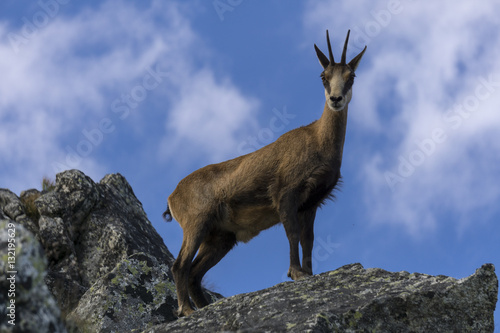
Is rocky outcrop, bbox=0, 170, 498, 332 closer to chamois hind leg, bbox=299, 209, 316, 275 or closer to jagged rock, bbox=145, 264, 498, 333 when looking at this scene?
jagged rock, bbox=145, 264, 498, 333

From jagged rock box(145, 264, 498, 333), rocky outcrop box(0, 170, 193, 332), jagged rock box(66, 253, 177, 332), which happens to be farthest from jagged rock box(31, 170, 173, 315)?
jagged rock box(145, 264, 498, 333)

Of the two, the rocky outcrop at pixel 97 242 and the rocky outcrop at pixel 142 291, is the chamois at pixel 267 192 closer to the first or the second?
the rocky outcrop at pixel 97 242

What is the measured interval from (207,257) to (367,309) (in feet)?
13.9

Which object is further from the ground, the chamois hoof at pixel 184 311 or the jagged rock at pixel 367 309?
the chamois hoof at pixel 184 311

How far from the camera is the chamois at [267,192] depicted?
9305 mm

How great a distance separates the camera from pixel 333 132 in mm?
9594

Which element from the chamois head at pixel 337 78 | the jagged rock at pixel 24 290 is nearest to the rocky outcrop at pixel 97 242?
the chamois head at pixel 337 78

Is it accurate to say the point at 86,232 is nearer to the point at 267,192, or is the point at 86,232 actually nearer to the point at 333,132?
the point at 267,192

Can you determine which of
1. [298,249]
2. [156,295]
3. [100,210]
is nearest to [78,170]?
[100,210]

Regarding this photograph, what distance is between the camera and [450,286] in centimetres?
639

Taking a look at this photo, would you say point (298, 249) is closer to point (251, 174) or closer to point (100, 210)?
point (251, 174)

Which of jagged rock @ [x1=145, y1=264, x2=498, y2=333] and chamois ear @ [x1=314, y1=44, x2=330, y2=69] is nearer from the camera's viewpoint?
jagged rock @ [x1=145, y1=264, x2=498, y2=333]

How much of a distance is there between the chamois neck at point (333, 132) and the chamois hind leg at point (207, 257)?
210cm

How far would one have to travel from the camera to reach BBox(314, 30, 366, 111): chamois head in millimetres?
9391
